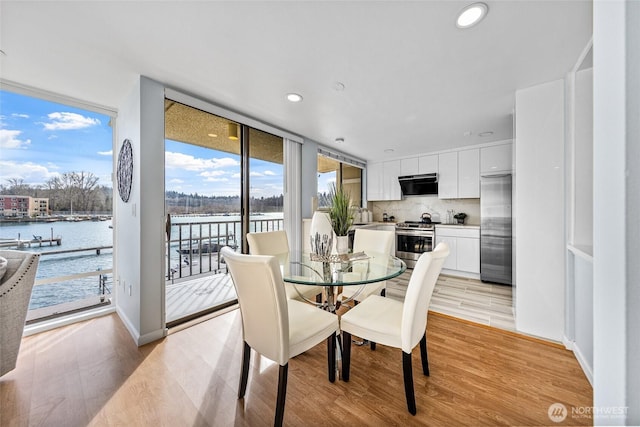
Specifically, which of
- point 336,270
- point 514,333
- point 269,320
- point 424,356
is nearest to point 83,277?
point 269,320

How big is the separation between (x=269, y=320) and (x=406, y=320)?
2.58 ft

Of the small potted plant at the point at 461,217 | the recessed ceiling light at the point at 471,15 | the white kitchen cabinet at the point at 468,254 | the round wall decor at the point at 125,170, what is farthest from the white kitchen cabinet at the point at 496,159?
the round wall decor at the point at 125,170

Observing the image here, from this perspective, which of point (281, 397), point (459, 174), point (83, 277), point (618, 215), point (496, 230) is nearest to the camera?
point (618, 215)

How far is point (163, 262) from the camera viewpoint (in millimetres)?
2219

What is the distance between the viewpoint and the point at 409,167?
4.88 m

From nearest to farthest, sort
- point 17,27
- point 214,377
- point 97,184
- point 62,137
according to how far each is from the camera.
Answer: point 17,27, point 214,377, point 62,137, point 97,184

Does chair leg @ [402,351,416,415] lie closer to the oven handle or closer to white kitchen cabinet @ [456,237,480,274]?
white kitchen cabinet @ [456,237,480,274]

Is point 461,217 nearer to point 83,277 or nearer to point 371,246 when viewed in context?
point 371,246

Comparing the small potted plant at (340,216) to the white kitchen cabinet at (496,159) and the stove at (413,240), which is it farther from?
the white kitchen cabinet at (496,159)

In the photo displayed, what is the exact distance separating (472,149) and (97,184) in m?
5.49

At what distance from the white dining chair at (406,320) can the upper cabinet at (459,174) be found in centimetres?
333

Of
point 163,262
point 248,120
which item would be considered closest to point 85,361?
point 163,262

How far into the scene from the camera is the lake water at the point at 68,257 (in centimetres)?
235

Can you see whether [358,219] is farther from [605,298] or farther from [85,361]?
[605,298]
